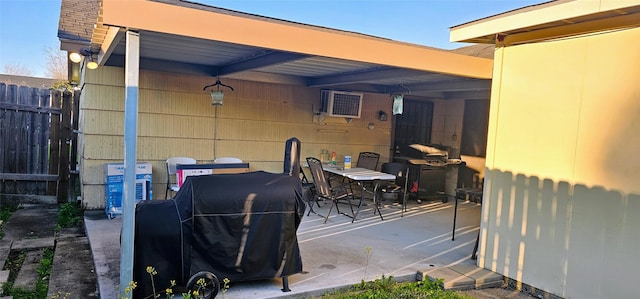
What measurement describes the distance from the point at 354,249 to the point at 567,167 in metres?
2.16

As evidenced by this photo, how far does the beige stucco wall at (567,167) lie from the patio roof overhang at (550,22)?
2.8 inches

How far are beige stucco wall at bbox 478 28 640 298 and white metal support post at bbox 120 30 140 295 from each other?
3.00 metres

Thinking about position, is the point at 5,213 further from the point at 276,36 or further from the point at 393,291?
the point at 393,291

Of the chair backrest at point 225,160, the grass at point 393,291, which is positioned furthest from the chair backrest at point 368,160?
the grass at point 393,291

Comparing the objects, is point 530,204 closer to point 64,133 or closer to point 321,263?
point 321,263

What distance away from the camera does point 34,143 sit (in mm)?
6195

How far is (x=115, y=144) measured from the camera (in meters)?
5.75

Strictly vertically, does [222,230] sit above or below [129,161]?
below

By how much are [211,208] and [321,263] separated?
1.41 m

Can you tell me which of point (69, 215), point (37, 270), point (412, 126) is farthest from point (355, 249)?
point (412, 126)

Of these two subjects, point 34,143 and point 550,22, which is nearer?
point 550,22

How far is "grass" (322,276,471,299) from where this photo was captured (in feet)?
10.3

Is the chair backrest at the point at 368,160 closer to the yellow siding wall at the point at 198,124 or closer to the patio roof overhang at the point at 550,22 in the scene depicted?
the yellow siding wall at the point at 198,124

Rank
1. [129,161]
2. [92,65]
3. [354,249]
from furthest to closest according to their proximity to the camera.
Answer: [92,65], [354,249], [129,161]
